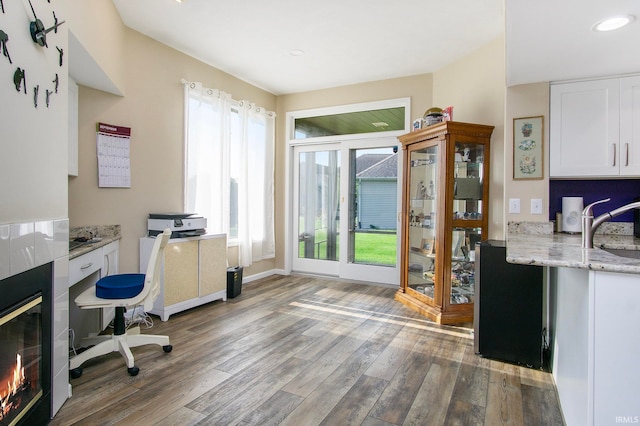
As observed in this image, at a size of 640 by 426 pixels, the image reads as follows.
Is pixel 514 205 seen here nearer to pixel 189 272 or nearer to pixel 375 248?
pixel 375 248

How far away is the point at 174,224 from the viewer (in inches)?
131

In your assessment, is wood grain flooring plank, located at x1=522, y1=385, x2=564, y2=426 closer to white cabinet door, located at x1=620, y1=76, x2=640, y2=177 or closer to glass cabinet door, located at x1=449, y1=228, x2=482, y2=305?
glass cabinet door, located at x1=449, y1=228, x2=482, y2=305

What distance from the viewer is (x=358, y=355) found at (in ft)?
8.44

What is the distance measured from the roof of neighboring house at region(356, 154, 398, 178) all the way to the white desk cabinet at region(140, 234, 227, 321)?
2.15 meters

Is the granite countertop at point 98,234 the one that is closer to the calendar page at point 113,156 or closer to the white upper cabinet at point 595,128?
the calendar page at point 113,156

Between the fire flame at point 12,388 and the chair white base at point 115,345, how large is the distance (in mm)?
734

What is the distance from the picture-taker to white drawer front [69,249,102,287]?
2191 mm

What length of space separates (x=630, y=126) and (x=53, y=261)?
378 cm

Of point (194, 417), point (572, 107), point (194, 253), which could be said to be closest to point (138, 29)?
point (194, 253)

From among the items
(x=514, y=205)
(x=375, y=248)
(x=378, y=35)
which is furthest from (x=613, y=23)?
(x=375, y=248)

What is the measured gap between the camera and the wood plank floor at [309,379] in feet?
6.00

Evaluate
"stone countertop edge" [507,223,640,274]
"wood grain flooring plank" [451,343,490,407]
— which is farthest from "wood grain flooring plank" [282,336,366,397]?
"stone countertop edge" [507,223,640,274]

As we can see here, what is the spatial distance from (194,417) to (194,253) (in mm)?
1965

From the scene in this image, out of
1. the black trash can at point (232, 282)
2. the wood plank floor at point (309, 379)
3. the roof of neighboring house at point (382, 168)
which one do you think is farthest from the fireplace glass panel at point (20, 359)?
the roof of neighboring house at point (382, 168)
